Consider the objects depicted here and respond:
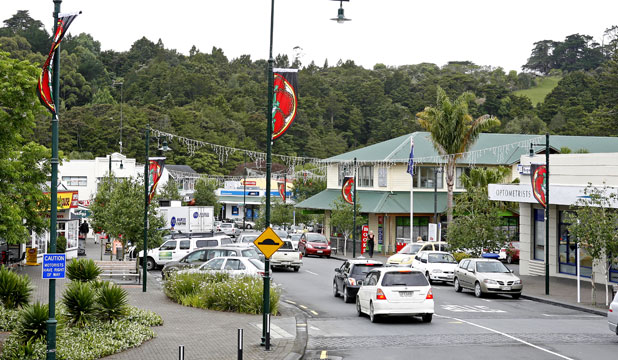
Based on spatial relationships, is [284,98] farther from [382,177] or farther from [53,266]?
[382,177]

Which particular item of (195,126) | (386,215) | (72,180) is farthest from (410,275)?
(195,126)

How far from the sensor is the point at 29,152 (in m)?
21.9

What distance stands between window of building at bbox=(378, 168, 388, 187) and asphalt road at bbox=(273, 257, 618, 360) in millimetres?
30080

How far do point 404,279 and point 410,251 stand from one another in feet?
64.1

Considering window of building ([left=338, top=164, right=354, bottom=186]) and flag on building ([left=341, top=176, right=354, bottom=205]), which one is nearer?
flag on building ([left=341, top=176, right=354, bottom=205])

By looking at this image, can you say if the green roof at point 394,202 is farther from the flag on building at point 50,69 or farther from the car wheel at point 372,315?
the flag on building at point 50,69

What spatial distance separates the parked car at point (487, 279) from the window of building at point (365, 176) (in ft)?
94.9

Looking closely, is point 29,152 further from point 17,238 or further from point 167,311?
point 167,311

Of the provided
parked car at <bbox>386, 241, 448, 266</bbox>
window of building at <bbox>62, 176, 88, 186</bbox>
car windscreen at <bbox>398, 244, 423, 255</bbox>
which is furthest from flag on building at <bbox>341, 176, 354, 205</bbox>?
window of building at <bbox>62, 176, 88, 186</bbox>

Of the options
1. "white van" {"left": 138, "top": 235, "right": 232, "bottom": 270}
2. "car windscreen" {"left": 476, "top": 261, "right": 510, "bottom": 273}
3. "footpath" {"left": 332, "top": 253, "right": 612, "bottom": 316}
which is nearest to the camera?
"footpath" {"left": 332, "top": 253, "right": 612, "bottom": 316}

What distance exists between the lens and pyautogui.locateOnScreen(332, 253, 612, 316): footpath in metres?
24.8

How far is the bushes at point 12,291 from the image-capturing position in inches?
701

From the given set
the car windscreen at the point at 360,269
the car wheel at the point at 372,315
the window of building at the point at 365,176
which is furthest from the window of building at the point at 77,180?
the car wheel at the point at 372,315

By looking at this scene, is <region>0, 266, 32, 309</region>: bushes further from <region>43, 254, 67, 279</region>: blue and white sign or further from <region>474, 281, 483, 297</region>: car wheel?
<region>474, 281, 483, 297</region>: car wheel
